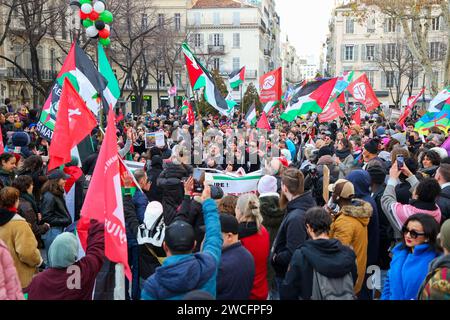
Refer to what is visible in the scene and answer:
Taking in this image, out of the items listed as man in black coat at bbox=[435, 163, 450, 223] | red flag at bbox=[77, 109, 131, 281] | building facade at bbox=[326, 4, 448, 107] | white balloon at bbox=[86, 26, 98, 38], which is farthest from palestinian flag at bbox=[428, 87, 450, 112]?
building facade at bbox=[326, 4, 448, 107]

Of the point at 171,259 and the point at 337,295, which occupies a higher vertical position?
the point at 171,259

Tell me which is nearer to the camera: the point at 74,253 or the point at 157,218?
the point at 74,253

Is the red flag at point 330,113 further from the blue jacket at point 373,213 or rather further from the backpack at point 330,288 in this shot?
the backpack at point 330,288

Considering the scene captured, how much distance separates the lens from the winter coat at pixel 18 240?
15.7 ft

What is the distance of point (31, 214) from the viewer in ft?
18.9

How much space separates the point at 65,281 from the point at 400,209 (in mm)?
3002

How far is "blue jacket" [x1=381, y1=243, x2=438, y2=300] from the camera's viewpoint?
388 centimetres

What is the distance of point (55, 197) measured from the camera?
6500 mm

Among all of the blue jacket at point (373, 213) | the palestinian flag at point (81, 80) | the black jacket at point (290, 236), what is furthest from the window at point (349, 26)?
the black jacket at point (290, 236)

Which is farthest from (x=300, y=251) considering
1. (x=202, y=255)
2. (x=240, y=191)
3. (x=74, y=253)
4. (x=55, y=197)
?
(x=55, y=197)

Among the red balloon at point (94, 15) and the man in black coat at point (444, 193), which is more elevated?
the red balloon at point (94, 15)

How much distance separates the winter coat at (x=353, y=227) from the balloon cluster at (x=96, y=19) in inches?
286

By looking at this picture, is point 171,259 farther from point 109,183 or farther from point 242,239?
point 242,239
